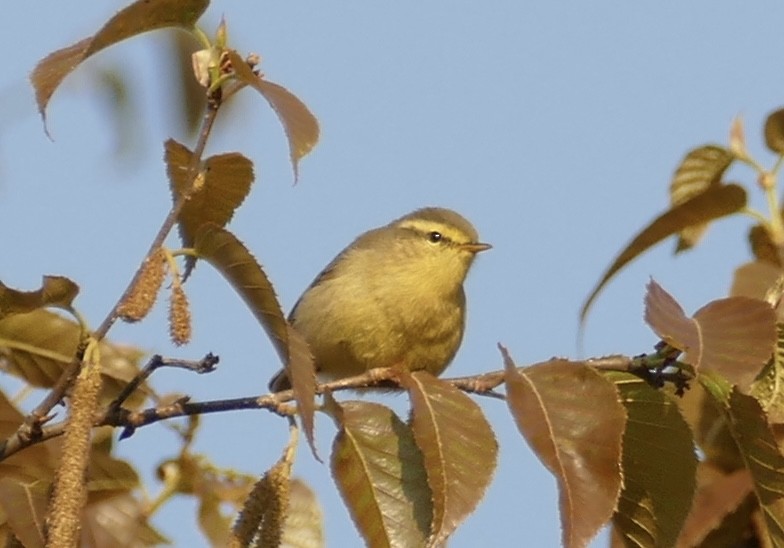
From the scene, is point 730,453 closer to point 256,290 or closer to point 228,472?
point 228,472

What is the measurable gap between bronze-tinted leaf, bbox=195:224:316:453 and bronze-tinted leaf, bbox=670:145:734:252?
1780 millimetres

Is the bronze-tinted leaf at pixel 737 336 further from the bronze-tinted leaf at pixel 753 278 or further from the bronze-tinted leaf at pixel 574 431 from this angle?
the bronze-tinted leaf at pixel 753 278

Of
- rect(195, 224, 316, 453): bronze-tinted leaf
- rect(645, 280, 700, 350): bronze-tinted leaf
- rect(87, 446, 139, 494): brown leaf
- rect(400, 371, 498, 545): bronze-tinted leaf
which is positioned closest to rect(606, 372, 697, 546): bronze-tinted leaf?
rect(645, 280, 700, 350): bronze-tinted leaf

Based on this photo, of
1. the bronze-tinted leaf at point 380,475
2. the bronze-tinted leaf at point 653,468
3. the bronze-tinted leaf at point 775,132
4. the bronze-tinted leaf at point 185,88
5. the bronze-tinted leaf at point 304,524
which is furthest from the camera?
the bronze-tinted leaf at point 775,132

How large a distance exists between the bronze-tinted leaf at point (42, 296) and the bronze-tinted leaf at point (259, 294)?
11.2 inches

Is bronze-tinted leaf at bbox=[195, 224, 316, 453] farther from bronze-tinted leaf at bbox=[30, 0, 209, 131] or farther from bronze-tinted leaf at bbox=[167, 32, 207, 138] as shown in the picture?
bronze-tinted leaf at bbox=[167, 32, 207, 138]

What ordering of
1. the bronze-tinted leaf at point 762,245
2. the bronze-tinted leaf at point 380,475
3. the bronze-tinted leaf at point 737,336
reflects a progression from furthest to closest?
the bronze-tinted leaf at point 762,245
the bronze-tinted leaf at point 380,475
the bronze-tinted leaf at point 737,336

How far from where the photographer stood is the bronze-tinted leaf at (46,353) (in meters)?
3.12

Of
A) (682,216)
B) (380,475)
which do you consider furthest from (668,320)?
(380,475)

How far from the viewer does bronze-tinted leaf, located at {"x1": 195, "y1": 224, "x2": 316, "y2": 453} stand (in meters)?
2.27

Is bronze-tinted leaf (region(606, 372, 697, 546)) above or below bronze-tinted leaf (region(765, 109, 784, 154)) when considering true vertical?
below

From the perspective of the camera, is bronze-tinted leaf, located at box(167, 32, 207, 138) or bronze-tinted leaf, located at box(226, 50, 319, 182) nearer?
bronze-tinted leaf, located at box(226, 50, 319, 182)

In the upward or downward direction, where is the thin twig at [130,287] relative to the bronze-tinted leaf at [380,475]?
upward

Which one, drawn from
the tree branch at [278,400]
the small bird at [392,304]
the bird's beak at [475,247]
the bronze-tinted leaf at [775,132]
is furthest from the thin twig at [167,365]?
the bird's beak at [475,247]
